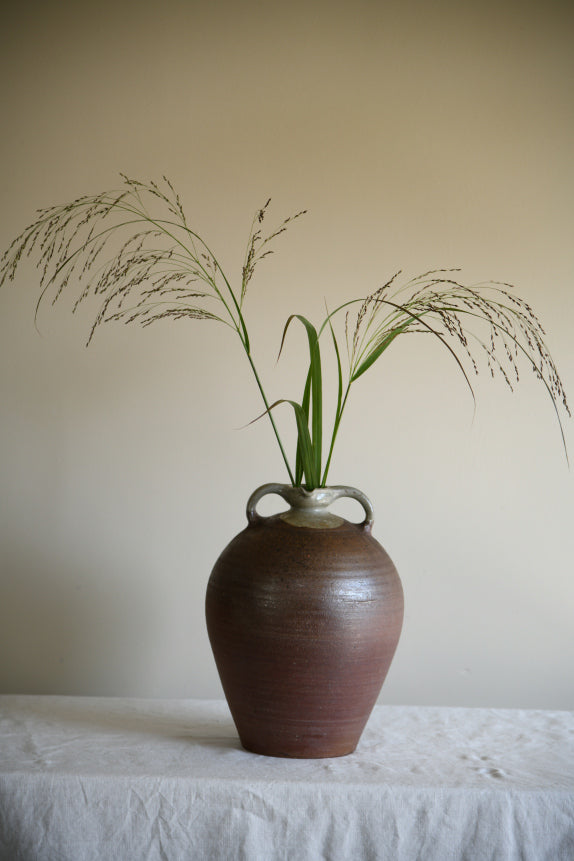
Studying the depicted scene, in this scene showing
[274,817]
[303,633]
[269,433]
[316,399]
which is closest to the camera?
[274,817]

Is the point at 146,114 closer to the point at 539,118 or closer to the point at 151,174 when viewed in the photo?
the point at 151,174

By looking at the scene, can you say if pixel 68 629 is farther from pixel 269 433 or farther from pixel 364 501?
pixel 364 501

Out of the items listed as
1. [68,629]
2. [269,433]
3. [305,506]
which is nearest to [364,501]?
[305,506]

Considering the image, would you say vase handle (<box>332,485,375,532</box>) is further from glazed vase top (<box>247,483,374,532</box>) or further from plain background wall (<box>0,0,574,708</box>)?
plain background wall (<box>0,0,574,708</box>)

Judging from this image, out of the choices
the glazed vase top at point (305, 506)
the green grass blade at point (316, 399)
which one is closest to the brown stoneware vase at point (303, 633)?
the glazed vase top at point (305, 506)

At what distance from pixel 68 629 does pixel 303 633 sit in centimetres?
79

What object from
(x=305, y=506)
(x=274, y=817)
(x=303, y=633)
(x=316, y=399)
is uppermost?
(x=316, y=399)

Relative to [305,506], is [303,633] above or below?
below

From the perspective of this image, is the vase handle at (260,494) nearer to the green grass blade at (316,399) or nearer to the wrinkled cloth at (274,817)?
the green grass blade at (316,399)

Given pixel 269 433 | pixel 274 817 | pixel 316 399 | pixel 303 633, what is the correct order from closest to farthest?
pixel 274 817
pixel 303 633
pixel 316 399
pixel 269 433

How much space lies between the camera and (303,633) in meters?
1.16

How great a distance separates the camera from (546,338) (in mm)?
1762

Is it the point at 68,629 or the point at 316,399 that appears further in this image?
the point at 68,629

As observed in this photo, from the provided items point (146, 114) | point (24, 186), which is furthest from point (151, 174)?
point (24, 186)
